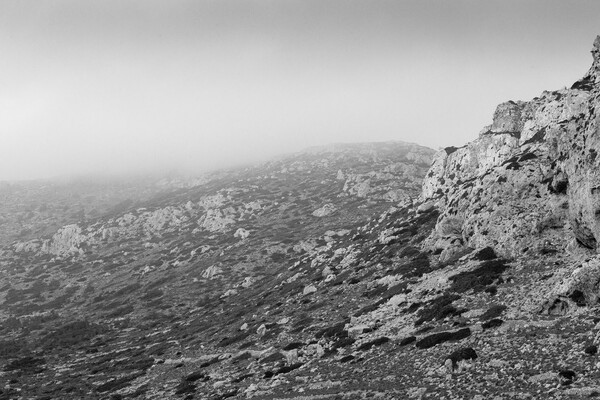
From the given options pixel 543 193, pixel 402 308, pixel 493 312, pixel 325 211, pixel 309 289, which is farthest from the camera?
pixel 325 211

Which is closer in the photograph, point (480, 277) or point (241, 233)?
point (480, 277)

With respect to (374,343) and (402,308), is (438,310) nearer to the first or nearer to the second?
(374,343)

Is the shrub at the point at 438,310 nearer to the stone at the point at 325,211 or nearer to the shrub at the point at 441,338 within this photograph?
the shrub at the point at 441,338

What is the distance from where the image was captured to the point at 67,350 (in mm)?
73250

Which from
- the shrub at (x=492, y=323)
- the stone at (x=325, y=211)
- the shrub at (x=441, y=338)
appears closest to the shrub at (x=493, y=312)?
the shrub at (x=492, y=323)

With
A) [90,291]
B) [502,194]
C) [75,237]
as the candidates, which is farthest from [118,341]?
[75,237]

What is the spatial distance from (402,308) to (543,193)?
18668 mm

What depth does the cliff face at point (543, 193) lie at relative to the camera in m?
30.8

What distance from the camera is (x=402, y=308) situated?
38.7 m

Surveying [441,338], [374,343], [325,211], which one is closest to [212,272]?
[325,211]

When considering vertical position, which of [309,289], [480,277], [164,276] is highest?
[480,277]

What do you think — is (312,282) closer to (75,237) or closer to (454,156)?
(454,156)

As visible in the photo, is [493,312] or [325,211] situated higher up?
[493,312]

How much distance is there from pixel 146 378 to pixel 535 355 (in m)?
40.5
